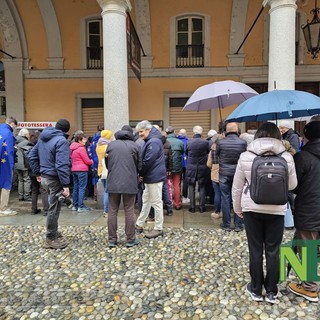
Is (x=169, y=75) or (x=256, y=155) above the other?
(x=169, y=75)

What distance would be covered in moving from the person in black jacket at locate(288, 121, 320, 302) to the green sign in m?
0.08

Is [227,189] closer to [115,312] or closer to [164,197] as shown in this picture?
[164,197]

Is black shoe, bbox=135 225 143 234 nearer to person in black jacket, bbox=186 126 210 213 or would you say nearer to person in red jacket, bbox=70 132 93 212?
person in black jacket, bbox=186 126 210 213

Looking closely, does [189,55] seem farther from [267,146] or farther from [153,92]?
[267,146]

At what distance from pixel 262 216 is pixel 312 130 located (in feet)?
3.19

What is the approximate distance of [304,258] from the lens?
3.23m

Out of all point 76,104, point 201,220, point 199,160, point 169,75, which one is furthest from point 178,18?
point 201,220

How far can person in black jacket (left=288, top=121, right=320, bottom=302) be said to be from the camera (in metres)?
3.06

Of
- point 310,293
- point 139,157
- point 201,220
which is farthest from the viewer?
point 201,220

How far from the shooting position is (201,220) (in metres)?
6.36

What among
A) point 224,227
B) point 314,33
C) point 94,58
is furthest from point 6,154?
point 314,33

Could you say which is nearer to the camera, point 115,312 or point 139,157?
point 115,312

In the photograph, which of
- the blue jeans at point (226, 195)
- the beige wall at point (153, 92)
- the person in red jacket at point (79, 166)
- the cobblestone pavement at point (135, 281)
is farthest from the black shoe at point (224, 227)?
the beige wall at point (153, 92)

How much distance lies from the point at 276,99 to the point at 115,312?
277 centimetres
